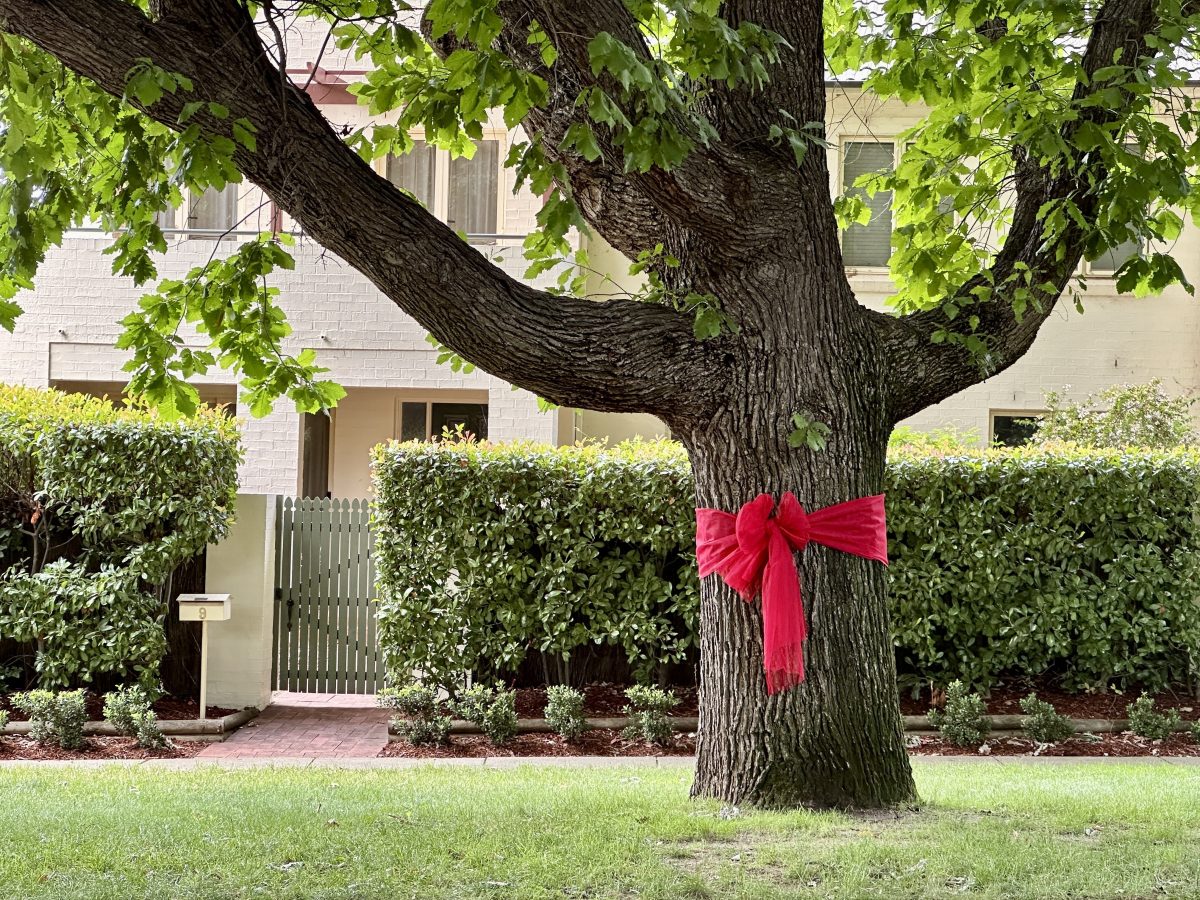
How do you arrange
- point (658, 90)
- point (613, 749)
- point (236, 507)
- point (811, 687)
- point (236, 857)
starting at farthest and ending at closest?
point (236, 507), point (613, 749), point (811, 687), point (236, 857), point (658, 90)

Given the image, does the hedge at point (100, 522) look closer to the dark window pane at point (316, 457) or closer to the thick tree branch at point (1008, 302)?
the dark window pane at point (316, 457)

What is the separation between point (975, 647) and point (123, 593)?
710 cm

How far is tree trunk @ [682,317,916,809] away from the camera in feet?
19.7

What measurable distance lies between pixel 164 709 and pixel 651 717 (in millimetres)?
4162

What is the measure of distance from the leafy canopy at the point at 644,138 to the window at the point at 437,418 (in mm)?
9605

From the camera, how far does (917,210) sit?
306 inches

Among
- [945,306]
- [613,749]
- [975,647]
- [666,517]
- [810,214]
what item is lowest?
[613,749]

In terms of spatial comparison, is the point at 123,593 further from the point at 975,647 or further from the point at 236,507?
the point at 975,647

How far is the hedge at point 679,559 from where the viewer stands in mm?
10234

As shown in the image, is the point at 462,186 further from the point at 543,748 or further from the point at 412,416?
the point at 543,748

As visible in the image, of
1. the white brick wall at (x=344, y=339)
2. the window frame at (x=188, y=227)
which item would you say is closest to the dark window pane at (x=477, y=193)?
the white brick wall at (x=344, y=339)

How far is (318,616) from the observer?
455 inches

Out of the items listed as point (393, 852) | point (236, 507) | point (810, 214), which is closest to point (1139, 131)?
point (810, 214)

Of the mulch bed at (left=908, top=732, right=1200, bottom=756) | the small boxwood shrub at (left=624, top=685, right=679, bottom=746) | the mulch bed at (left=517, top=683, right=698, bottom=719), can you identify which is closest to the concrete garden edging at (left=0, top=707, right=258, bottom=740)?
the mulch bed at (left=517, top=683, right=698, bottom=719)
